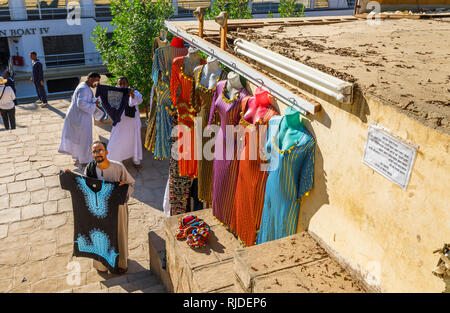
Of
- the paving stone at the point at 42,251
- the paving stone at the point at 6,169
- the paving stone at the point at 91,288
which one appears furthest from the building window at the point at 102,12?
the paving stone at the point at 91,288

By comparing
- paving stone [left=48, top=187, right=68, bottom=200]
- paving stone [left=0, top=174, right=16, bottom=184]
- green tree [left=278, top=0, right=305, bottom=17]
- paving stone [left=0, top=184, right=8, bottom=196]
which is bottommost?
paving stone [left=48, top=187, right=68, bottom=200]

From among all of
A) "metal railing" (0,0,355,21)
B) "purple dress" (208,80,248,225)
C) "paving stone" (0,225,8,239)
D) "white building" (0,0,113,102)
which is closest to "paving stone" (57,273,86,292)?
"paving stone" (0,225,8,239)

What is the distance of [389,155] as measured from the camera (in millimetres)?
2082

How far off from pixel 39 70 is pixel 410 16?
9287 mm

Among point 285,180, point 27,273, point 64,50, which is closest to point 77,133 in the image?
point 27,273

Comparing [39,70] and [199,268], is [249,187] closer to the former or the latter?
[199,268]

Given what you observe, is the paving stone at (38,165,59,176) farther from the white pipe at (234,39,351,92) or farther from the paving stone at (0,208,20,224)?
the white pipe at (234,39,351,92)

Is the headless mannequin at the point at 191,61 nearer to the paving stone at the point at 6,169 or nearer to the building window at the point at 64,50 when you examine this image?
the paving stone at the point at 6,169

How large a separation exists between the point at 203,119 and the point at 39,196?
3.69m

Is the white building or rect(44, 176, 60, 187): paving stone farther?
the white building

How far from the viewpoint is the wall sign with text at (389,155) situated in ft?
6.50

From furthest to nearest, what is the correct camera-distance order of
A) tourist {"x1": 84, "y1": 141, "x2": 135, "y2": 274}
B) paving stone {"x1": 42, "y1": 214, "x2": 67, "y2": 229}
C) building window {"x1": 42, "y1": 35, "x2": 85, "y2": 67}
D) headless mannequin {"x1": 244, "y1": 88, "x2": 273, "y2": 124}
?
building window {"x1": 42, "y1": 35, "x2": 85, "y2": 67} < paving stone {"x1": 42, "y1": 214, "x2": 67, "y2": 229} < tourist {"x1": 84, "y1": 141, "x2": 135, "y2": 274} < headless mannequin {"x1": 244, "y1": 88, "x2": 273, "y2": 124}

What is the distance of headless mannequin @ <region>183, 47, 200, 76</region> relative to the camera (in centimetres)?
389

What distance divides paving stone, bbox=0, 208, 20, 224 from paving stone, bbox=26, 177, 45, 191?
0.63 m
